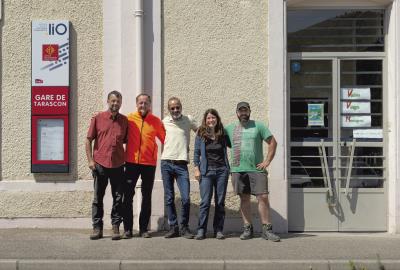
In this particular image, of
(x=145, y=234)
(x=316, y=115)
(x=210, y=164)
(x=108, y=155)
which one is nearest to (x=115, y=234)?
(x=145, y=234)

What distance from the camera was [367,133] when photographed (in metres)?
8.48

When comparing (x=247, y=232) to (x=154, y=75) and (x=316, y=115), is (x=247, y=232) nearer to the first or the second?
(x=316, y=115)

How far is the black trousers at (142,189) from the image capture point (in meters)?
Answer: 7.59

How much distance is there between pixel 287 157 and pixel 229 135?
113cm

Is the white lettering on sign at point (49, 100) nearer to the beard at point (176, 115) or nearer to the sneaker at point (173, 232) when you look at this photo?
the beard at point (176, 115)

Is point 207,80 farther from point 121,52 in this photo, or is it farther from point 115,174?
point 115,174

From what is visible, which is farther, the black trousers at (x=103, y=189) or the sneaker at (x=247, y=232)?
the sneaker at (x=247, y=232)

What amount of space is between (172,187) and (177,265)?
153cm

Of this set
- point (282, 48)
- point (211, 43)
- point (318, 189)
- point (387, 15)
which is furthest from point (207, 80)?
point (387, 15)

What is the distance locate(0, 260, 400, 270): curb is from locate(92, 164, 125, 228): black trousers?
1.19 metres

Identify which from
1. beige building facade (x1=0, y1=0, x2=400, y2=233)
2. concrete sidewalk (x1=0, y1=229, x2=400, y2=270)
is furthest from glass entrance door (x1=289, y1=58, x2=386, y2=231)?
concrete sidewalk (x1=0, y1=229, x2=400, y2=270)

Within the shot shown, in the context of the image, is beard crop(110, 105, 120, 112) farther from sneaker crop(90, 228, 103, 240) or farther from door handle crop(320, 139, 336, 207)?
door handle crop(320, 139, 336, 207)

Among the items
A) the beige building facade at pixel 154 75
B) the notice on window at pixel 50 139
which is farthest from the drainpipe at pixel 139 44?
the notice on window at pixel 50 139

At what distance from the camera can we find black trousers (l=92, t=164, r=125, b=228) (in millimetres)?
7473
